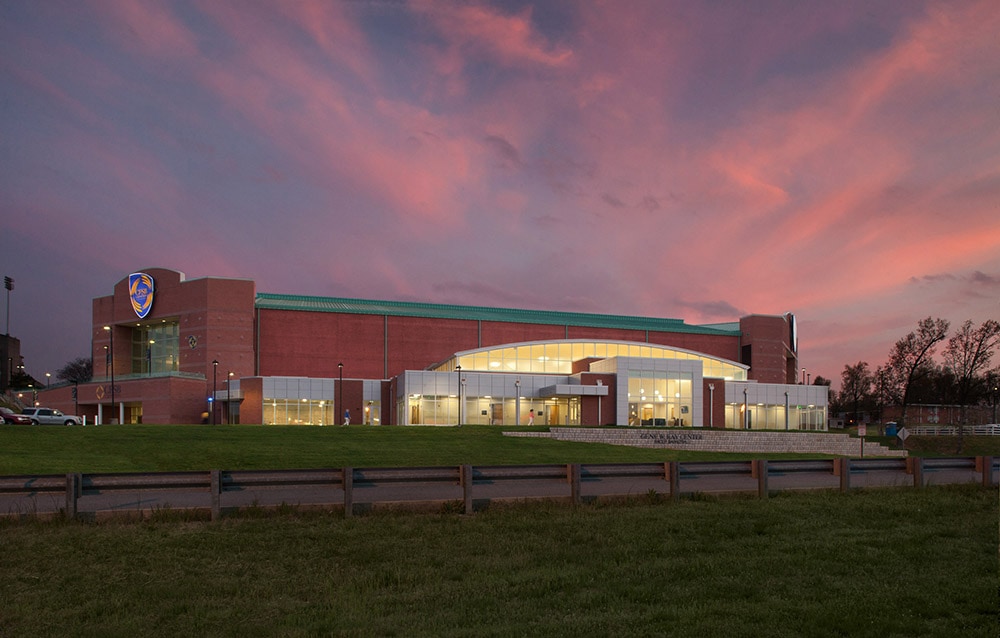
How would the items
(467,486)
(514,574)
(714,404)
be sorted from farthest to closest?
(714,404) < (467,486) < (514,574)

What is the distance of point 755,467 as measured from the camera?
53.0 ft

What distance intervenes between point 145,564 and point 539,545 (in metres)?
5.37

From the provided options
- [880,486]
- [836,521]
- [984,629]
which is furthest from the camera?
[880,486]

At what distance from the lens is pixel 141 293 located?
83.8 meters

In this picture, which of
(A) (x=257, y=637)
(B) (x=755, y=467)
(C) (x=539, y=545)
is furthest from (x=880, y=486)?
(A) (x=257, y=637)

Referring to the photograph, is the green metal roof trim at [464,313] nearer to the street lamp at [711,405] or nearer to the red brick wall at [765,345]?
the red brick wall at [765,345]

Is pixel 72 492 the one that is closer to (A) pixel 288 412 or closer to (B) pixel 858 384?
(A) pixel 288 412

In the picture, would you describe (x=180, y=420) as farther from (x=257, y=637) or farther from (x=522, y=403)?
(x=257, y=637)

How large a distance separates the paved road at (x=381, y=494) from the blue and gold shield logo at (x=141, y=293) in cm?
7319

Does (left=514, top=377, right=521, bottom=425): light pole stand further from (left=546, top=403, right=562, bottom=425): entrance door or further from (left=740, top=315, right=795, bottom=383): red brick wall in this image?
(left=740, top=315, right=795, bottom=383): red brick wall

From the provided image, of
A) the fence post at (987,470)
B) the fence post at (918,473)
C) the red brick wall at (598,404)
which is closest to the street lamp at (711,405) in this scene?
the red brick wall at (598,404)

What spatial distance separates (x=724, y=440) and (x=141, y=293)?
213 ft

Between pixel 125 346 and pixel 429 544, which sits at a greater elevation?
pixel 125 346

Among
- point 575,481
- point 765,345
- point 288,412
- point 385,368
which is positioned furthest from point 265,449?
point 765,345
